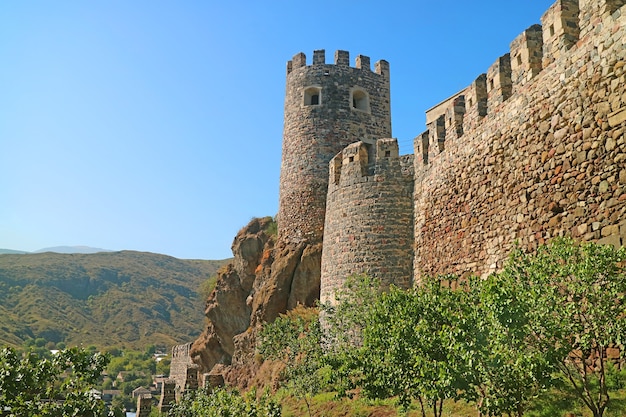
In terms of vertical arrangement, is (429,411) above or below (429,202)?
below

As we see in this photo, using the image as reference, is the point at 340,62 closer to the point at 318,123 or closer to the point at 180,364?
the point at 318,123

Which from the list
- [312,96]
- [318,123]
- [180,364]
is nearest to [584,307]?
[318,123]

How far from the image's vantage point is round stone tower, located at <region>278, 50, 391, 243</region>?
24.8m

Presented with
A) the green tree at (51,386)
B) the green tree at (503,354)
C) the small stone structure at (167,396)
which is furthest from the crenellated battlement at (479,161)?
the small stone structure at (167,396)

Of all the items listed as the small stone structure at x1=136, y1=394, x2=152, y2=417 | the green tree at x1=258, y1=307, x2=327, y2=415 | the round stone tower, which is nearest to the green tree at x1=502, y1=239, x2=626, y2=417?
the green tree at x1=258, y1=307, x2=327, y2=415

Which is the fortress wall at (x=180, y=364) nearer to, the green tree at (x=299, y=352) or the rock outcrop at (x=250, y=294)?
the rock outcrop at (x=250, y=294)

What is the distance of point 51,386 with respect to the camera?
10352 millimetres

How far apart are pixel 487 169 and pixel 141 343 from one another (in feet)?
333

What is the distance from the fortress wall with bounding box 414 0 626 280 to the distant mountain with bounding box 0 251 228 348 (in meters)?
85.5

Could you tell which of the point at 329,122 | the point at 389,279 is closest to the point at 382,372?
the point at 389,279

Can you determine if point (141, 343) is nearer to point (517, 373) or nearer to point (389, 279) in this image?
point (389, 279)

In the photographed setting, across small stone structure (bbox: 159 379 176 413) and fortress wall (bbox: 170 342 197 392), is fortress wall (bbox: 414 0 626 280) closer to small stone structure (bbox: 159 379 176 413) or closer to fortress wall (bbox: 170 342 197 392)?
small stone structure (bbox: 159 379 176 413)

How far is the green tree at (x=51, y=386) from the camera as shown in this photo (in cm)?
955

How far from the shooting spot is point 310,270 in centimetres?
2392
